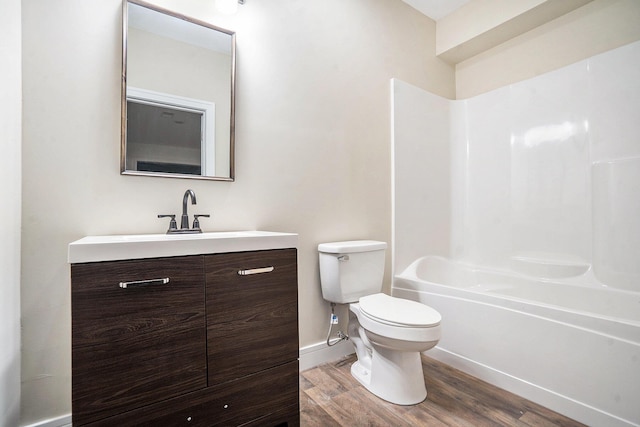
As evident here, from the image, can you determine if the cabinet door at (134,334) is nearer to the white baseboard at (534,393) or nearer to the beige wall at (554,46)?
the white baseboard at (534,393)

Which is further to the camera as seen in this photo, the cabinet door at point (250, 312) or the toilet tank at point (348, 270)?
the toilet tank at point (348, 270)

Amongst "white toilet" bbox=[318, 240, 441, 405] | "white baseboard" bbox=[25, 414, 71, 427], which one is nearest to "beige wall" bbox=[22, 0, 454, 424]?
"white baseboard" bbox=[25, 414, 71, 427]

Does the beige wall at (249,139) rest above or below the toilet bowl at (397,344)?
above

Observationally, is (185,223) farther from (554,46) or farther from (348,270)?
(554,46)

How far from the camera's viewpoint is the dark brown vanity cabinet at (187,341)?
93 centimetres

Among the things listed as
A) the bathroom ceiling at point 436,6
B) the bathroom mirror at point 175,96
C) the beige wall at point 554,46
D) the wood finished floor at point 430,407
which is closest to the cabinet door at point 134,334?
the bathroom mirror at point 175,96

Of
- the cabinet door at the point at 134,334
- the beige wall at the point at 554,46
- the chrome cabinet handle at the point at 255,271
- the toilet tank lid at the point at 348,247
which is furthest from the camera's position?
the beige wall at the point at 554,46

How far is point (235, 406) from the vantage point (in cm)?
117

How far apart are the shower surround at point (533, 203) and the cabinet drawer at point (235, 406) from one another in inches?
48.5

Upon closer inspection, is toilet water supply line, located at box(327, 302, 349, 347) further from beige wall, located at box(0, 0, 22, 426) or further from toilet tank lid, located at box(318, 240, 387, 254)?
beige wall, located at box(0, 0, 22, 426)

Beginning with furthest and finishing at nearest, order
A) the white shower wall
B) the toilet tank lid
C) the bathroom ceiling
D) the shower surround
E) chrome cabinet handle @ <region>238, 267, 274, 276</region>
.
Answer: the bathroom ceiling → the white shower wall → the toilet tank lid → the shower surround → chrome cabinet handle @ <region>238, 267, 274, 276</region>

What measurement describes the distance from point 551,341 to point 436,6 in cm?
260

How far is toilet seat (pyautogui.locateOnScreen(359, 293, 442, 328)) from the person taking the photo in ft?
4.89

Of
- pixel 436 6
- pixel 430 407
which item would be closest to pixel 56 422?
pixel 430 407
